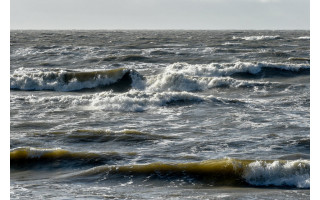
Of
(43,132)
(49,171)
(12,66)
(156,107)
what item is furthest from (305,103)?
(12,66)

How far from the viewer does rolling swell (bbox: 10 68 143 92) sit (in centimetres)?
2900

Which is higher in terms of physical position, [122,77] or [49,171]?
[122,77]

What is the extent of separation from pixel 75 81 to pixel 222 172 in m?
20.3

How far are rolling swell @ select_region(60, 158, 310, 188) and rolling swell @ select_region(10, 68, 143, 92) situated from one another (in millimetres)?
17888

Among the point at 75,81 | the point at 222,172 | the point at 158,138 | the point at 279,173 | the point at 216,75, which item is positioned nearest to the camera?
the point at 279,173

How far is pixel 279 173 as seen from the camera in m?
10.1

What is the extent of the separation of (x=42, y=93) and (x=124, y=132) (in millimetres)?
13068

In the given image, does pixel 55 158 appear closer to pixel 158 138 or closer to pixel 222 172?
pixel 158 138

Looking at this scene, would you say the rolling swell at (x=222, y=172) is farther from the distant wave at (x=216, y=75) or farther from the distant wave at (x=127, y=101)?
the distant wave at (x=216, y=75)

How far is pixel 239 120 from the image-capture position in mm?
17000

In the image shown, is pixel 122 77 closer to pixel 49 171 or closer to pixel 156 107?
pixel 156 107

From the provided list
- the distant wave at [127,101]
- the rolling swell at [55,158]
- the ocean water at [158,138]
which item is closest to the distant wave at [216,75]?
the ocean water at [158,138]

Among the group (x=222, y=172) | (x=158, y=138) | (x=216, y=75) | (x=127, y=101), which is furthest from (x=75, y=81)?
(x=222, y=172)

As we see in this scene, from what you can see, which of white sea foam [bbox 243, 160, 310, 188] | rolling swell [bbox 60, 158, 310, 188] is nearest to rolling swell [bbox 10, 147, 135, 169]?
rolling swell [bbox 60, 158, 310, 188]
